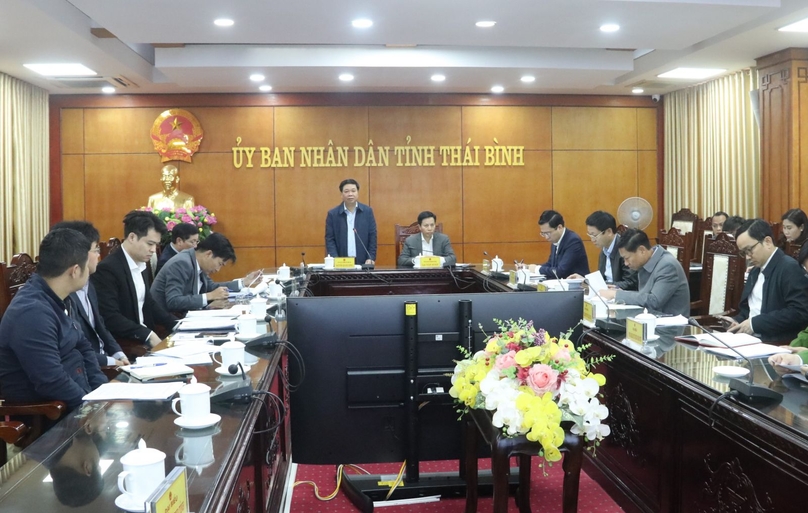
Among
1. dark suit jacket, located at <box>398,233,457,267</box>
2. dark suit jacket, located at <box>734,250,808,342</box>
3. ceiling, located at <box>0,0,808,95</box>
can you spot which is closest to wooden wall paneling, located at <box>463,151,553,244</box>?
ceiling, located at <box>0,0,808,95</box>

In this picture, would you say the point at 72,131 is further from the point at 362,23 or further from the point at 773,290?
the point at 773,290

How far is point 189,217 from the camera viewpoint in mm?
6887

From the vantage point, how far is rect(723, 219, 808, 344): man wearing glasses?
10.5 feet

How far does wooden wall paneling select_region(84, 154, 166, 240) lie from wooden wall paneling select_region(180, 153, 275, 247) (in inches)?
16.0

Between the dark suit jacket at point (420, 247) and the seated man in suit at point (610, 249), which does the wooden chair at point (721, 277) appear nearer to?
the seated man in suit at point (610, 249)

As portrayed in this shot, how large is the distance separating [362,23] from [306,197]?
3.15 meters

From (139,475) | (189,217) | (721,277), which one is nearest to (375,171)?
(189,217)

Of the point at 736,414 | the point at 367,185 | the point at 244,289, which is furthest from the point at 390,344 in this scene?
the point at 367,185

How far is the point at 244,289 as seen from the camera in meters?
4.26

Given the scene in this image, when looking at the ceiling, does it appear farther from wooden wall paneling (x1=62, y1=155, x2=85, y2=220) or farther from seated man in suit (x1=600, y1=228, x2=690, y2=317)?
seated man in suit (x1=600, y1=228, x2=690, y2=317)

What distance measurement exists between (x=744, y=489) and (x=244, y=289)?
311 centimetres

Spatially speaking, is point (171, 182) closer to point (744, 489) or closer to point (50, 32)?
point (50, 32)

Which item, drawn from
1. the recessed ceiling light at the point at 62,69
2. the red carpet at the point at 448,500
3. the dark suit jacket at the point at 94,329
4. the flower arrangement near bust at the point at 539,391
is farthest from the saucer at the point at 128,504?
the recessed ceiling light at the point at 62,69

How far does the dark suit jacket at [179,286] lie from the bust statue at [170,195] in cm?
341
